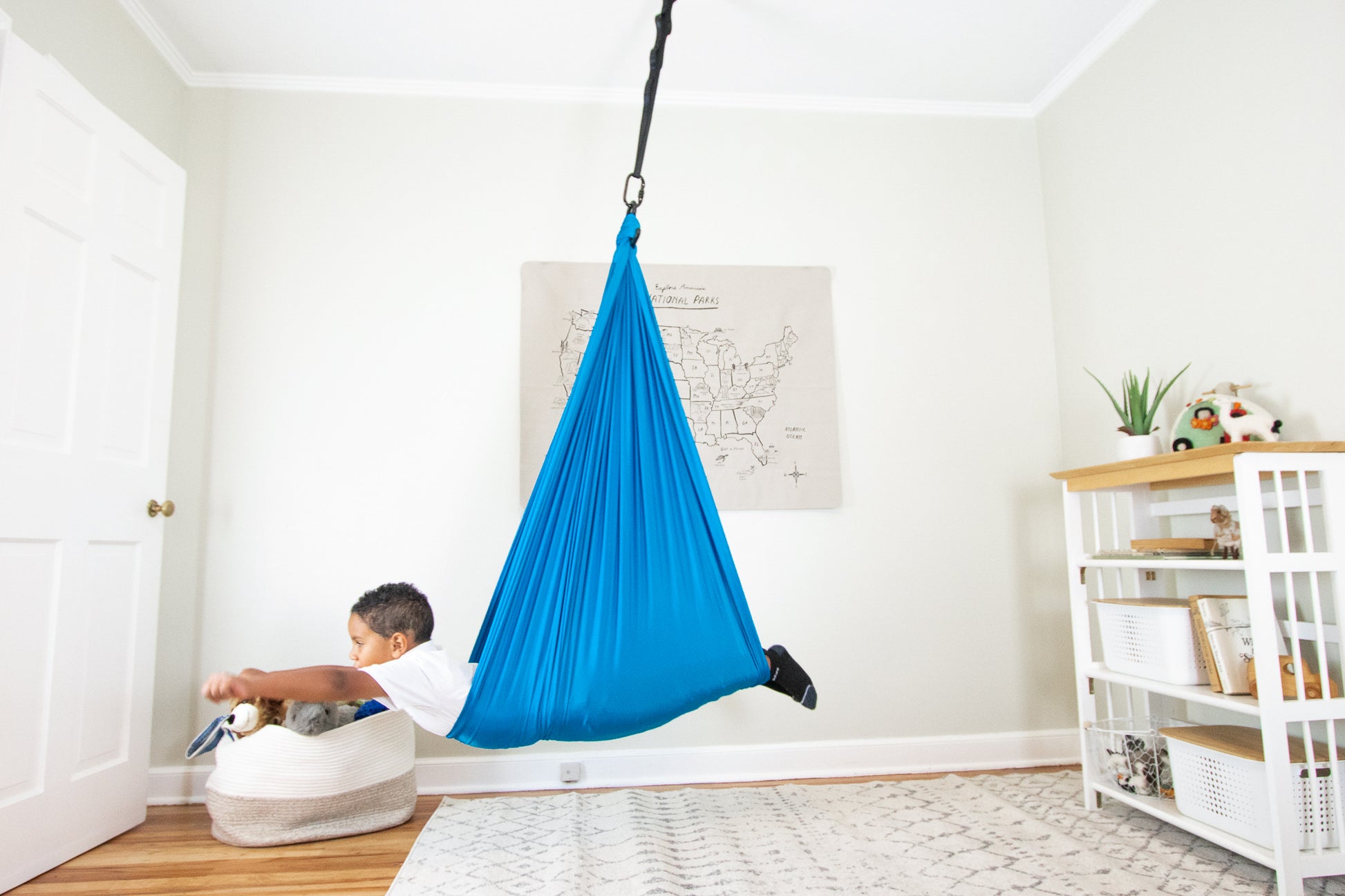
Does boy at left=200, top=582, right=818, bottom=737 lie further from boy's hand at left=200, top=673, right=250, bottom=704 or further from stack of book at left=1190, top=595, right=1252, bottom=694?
stack of book at left=1190, top=595, right=1252, bottom=694

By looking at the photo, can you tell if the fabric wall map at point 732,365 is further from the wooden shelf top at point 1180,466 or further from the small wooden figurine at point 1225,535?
the small wooden figurine at point 1225,535

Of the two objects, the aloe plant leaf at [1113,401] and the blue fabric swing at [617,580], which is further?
the aloe plant leaf at [1113,401]

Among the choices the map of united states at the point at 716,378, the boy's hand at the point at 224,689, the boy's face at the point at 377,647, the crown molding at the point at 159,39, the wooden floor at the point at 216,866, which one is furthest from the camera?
the map of united states at the point at 716,378

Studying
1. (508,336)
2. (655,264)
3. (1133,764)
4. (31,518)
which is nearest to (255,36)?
(508,336)

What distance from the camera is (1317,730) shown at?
5.35 ft

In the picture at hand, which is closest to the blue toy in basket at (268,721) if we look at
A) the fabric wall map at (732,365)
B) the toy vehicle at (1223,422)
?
the fabric wall map at (732,365)

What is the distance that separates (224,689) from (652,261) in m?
1.60

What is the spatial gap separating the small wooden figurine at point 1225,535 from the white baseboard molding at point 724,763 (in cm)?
95

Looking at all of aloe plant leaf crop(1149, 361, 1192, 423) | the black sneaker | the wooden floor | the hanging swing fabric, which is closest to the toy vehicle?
aloe plant leaf crop(1149, 361, 1192, 423)

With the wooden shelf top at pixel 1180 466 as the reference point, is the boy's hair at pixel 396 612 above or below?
below

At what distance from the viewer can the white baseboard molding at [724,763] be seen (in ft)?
6.99

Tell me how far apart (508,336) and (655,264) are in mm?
494

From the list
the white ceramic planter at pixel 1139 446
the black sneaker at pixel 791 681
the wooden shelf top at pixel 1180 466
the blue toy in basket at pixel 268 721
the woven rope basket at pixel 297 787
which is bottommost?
the woven rope basket at pixel 297 787

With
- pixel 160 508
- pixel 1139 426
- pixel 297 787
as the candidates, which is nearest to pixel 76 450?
pixel 160 508
